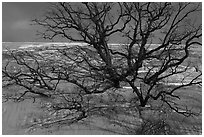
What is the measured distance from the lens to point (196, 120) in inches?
348

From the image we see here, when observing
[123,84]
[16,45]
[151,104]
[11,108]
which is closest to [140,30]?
[123,84]

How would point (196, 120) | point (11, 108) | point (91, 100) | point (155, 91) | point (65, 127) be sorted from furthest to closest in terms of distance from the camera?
point (155, 91), point (91, 100), point (11, 108), point (196, 120), point (65, 127)

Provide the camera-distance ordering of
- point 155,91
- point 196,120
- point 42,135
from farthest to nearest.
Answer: point 155,91 → point 196,120 → point 42,135

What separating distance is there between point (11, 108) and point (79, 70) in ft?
15.3

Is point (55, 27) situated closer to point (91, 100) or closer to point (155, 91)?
point (91, 100)

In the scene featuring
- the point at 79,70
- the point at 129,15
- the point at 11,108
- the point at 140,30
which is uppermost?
the point at 129,15

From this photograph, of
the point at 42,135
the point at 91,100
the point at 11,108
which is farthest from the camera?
the point at 91,100

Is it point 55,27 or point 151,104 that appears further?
point 55,27

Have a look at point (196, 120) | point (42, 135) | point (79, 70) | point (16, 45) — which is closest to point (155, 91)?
point (196, 120)

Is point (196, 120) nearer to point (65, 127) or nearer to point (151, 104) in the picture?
point (151, 104)

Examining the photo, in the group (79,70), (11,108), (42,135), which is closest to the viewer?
(42,135)

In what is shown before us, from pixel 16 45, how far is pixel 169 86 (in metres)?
14.4

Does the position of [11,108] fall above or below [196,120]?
above

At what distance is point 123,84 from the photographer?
458 inches
